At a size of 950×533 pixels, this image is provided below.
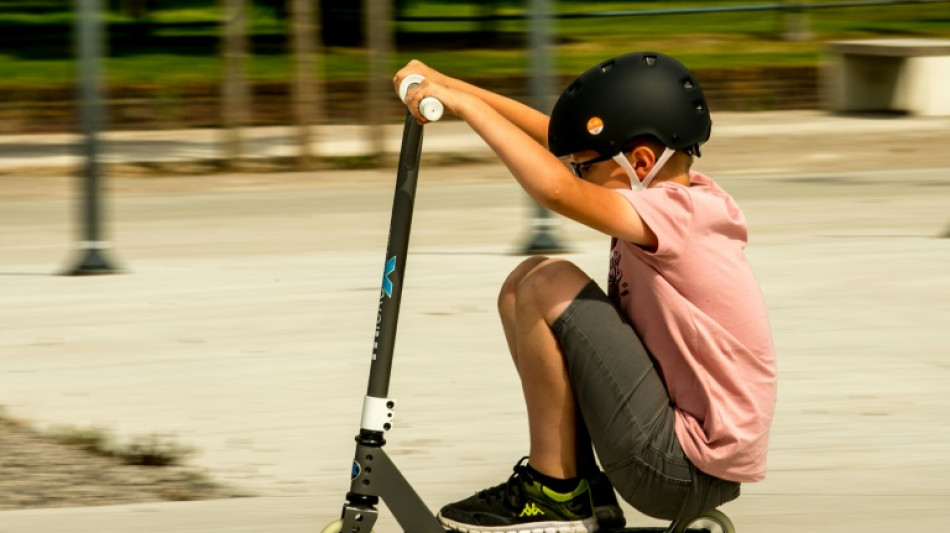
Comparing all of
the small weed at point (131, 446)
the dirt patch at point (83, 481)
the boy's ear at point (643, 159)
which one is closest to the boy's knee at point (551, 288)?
the boy's ear at point (643, 159)

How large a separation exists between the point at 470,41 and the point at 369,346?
16.4 m

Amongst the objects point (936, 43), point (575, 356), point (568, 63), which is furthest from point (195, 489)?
point (568, 63)

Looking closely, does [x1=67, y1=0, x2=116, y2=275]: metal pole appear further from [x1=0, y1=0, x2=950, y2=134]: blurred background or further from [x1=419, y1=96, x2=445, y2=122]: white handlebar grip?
[x1=419, y1=96, x2=445, y2=122]: white handlebar grip

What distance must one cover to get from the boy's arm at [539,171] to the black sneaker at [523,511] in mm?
587

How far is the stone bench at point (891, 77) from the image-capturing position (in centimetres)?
1797

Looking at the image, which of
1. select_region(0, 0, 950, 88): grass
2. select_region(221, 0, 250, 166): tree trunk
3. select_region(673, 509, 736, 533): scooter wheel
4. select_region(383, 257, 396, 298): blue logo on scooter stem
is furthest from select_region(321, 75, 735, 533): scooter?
select_region(0, 0, 950, 88): grass

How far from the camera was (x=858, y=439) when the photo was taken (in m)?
4.84

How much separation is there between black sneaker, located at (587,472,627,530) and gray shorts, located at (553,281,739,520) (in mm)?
133

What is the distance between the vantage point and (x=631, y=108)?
317cm

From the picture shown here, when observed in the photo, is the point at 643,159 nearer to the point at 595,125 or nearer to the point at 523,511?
the point at 595,125

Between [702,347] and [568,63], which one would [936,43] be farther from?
[702,347]

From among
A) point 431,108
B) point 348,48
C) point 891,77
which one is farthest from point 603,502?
point 348,48

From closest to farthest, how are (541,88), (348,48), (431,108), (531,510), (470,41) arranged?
(431,108) < (531,510) < (541,88) < (470,41) < (348,48)

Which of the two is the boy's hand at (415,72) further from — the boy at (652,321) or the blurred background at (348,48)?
the blurred background at (348,48)
